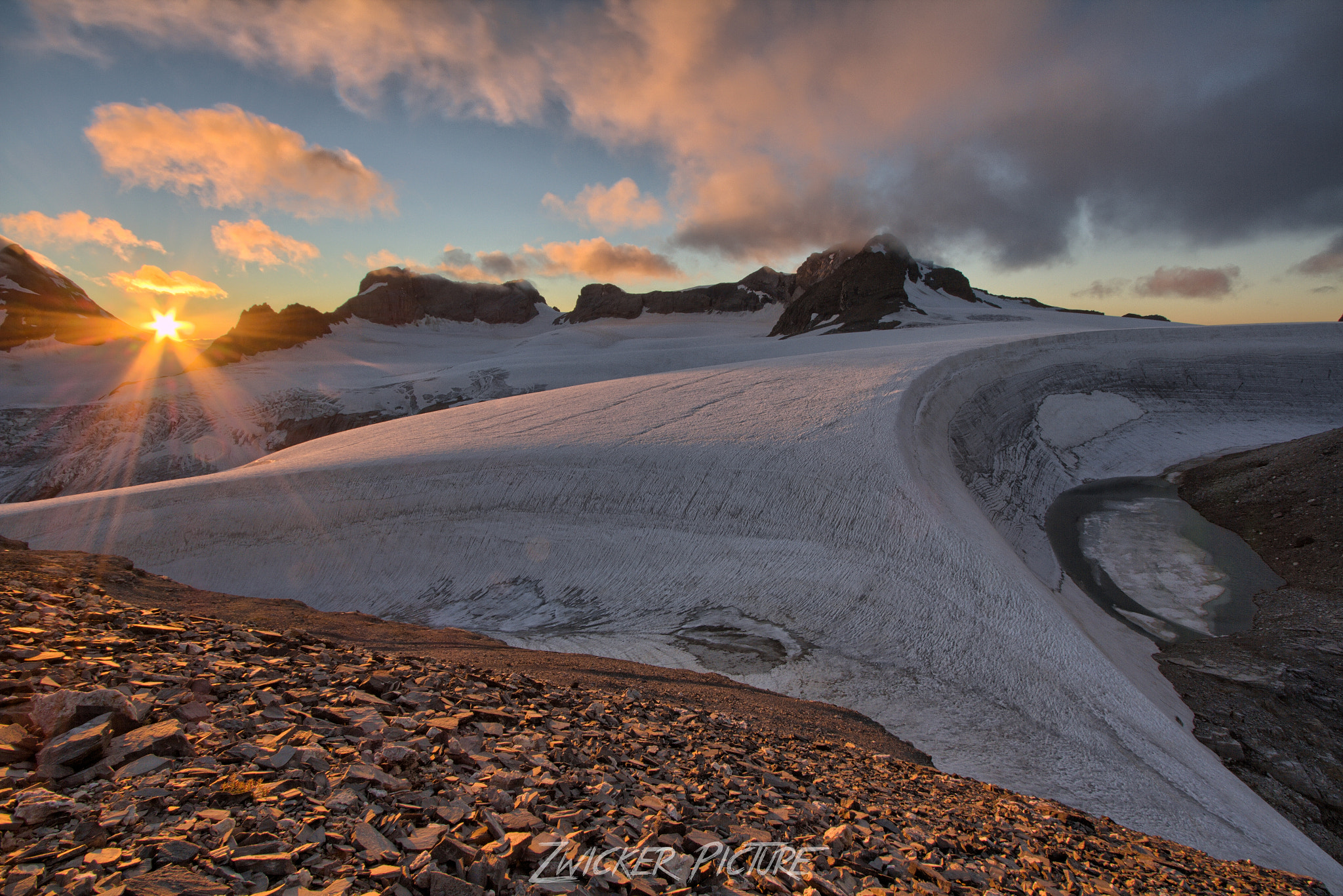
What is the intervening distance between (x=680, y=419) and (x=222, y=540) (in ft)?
34.8

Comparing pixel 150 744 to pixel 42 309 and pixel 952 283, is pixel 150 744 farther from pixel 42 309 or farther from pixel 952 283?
pixel 42 309

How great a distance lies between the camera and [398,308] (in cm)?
9581

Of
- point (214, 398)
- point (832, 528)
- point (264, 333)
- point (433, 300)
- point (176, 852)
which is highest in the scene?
point (433, 300)

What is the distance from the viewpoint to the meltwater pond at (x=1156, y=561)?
1071 cm

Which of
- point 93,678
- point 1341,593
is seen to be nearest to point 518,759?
point 93,678

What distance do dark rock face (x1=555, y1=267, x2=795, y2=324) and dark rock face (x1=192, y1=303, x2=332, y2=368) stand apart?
43.1 m

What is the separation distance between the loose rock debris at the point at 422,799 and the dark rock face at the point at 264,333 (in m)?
71.1

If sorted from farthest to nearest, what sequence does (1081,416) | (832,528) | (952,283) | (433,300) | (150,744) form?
(433,300), (952,283), (1081,416), (832,528), (150,744)

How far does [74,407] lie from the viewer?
3591 cm

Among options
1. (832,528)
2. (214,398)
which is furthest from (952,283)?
(214,398)

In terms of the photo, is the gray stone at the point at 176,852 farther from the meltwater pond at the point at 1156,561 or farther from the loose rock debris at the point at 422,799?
the meltwater pond at the point at 1156,561

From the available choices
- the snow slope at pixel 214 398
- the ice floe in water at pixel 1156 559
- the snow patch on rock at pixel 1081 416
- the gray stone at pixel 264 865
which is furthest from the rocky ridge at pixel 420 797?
the snow slope at pixel 214 398

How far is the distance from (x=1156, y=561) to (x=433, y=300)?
106317 mm

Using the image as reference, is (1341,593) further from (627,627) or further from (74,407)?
(74,407)
